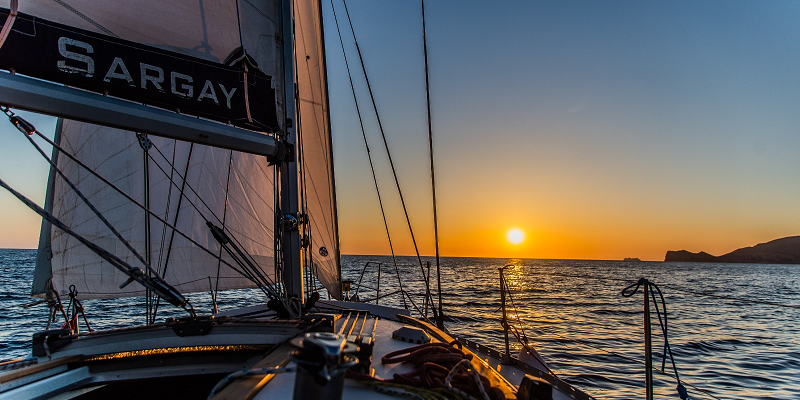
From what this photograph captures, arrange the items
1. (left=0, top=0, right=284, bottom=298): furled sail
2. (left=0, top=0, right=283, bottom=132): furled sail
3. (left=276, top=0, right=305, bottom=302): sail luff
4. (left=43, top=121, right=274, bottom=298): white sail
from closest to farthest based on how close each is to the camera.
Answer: (left=0, top=0, right=283, bottom=132): furled sail
(left=0, top=0, right=284, bottom=298): furled sail
(left=276, top=0, right=305, bottom=302): sail luff
(left=43, top=121, right=274, bottom=298): white sail

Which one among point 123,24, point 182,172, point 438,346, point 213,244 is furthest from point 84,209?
point 438,346

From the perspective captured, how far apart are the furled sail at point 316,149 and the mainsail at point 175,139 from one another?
2 centimetres

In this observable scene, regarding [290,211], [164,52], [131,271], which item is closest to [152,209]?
[290,211]

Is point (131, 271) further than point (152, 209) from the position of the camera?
No

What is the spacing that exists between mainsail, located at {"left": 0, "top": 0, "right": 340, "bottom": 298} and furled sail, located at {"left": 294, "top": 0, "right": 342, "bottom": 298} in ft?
0.06

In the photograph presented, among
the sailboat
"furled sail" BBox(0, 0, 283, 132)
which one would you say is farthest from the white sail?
"furled sail" BBox(0, 0, 283, 132)

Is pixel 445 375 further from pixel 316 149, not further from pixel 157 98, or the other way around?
pixel 316 149

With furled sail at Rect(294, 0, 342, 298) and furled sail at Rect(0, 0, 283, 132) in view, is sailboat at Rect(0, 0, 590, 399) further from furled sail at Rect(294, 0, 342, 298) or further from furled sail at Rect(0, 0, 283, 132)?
furled sail at Rect(294, 0, 342, 298)

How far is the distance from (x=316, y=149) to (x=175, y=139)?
386cm

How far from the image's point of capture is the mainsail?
291 cm

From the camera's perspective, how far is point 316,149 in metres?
7.65

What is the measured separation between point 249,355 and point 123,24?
265 centimetres

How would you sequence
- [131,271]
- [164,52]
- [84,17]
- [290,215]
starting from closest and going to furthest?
[131,271], [84,17], [164,52], [290,215]

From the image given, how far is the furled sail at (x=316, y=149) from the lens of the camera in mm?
7441
